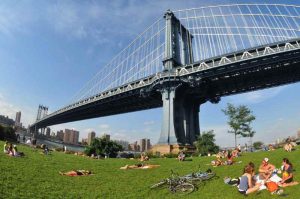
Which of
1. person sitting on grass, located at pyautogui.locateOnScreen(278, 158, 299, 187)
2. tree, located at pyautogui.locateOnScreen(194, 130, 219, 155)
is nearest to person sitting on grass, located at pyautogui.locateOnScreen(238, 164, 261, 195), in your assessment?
person sitting on grass, located at pyautogui.locateOnScreen(278, 158, 299, 187)

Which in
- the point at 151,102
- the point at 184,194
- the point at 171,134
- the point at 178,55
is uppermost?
the point at 178,55

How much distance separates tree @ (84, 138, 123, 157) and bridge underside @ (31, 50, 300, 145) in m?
11.4

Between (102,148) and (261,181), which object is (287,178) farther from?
(102,148)

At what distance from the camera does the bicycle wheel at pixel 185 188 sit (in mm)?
15555

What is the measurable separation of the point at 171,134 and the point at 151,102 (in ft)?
51.9

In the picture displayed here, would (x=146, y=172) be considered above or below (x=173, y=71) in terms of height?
below

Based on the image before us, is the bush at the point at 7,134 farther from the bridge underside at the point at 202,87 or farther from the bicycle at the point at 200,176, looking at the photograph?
the bicycle at the point at 200,176

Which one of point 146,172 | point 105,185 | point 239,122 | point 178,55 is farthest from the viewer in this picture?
point 178,55

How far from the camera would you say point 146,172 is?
22.0 m

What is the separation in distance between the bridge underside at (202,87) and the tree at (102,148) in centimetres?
1138

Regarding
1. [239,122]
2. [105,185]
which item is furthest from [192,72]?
[105,185]

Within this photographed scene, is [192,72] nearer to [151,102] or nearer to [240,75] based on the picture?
[240,75]

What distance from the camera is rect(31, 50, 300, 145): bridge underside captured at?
48.3 meters

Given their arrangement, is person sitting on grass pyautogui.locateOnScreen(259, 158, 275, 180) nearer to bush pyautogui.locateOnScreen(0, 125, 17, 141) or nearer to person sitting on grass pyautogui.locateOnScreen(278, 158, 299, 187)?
person sitting on grass pyautogui.locateOnScreen(278, 158, 299, 187)
